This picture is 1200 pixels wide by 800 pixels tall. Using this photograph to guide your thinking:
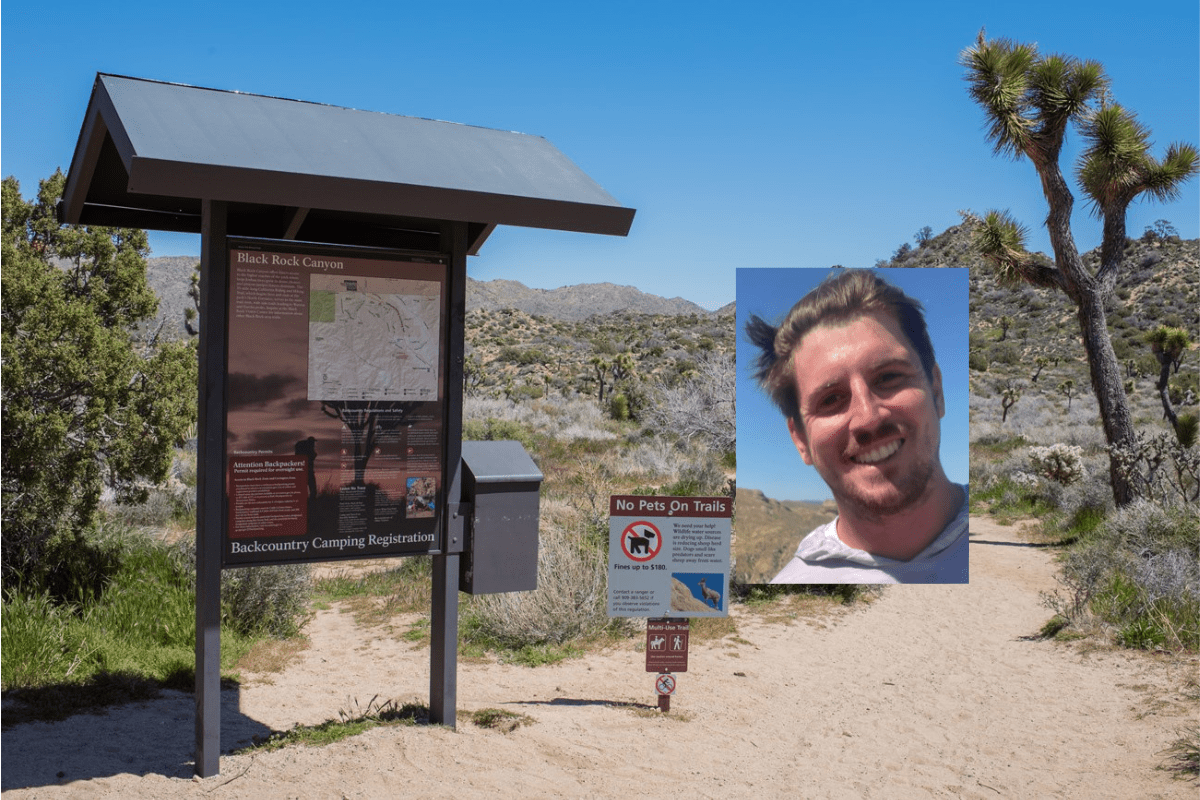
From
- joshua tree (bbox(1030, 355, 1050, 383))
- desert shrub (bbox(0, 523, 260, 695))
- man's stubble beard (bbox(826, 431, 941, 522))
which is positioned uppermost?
joshua tree (bbox(1030, 355, 1050, 383))

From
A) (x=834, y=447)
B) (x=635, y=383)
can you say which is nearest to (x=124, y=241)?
(x=834, y=447)

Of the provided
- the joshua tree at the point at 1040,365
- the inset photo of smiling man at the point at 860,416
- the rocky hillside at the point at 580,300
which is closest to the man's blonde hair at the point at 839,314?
the inset photo of smiling man at the point at 860,416

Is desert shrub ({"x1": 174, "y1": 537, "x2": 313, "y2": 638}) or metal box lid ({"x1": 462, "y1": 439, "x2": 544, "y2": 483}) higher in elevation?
metal box lid ({"x1": 462, "y1": 439, "x2": 544, "y2": 483})

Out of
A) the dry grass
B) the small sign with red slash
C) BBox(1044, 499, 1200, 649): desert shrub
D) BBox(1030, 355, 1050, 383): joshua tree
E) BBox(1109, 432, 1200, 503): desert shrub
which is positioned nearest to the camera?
the small sign with red slash

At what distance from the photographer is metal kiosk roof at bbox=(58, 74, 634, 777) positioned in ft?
14.2

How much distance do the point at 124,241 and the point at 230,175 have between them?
564cm

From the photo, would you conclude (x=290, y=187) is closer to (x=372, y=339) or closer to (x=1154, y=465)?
(x=372, y=339)

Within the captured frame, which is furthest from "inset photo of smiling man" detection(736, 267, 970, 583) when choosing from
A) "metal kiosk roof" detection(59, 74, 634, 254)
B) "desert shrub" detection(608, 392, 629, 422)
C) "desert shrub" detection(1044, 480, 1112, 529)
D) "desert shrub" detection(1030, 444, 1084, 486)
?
"desert shrub" detection(608, 392, 629, 422)

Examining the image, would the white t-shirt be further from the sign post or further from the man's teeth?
the sign post

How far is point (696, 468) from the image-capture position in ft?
49.2

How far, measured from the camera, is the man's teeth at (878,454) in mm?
9461

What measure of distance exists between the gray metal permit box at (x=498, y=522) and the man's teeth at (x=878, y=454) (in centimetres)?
478

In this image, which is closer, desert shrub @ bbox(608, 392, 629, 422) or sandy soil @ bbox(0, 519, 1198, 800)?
sandy soil @ bbox(0, 519, 1198, 800)

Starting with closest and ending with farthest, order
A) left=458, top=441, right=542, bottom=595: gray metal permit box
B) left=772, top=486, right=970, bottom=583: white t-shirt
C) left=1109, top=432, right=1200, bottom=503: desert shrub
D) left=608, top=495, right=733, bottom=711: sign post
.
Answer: left=458, top=441, right=542, bottom=595: gray metal permit box → left=608, top=495, right=733, bottom=711: sign post → left=772, top=486, right=970, bottom=583: white t-shirt → left=1109, top=432, right=1200, bottom=503: desert shrub
